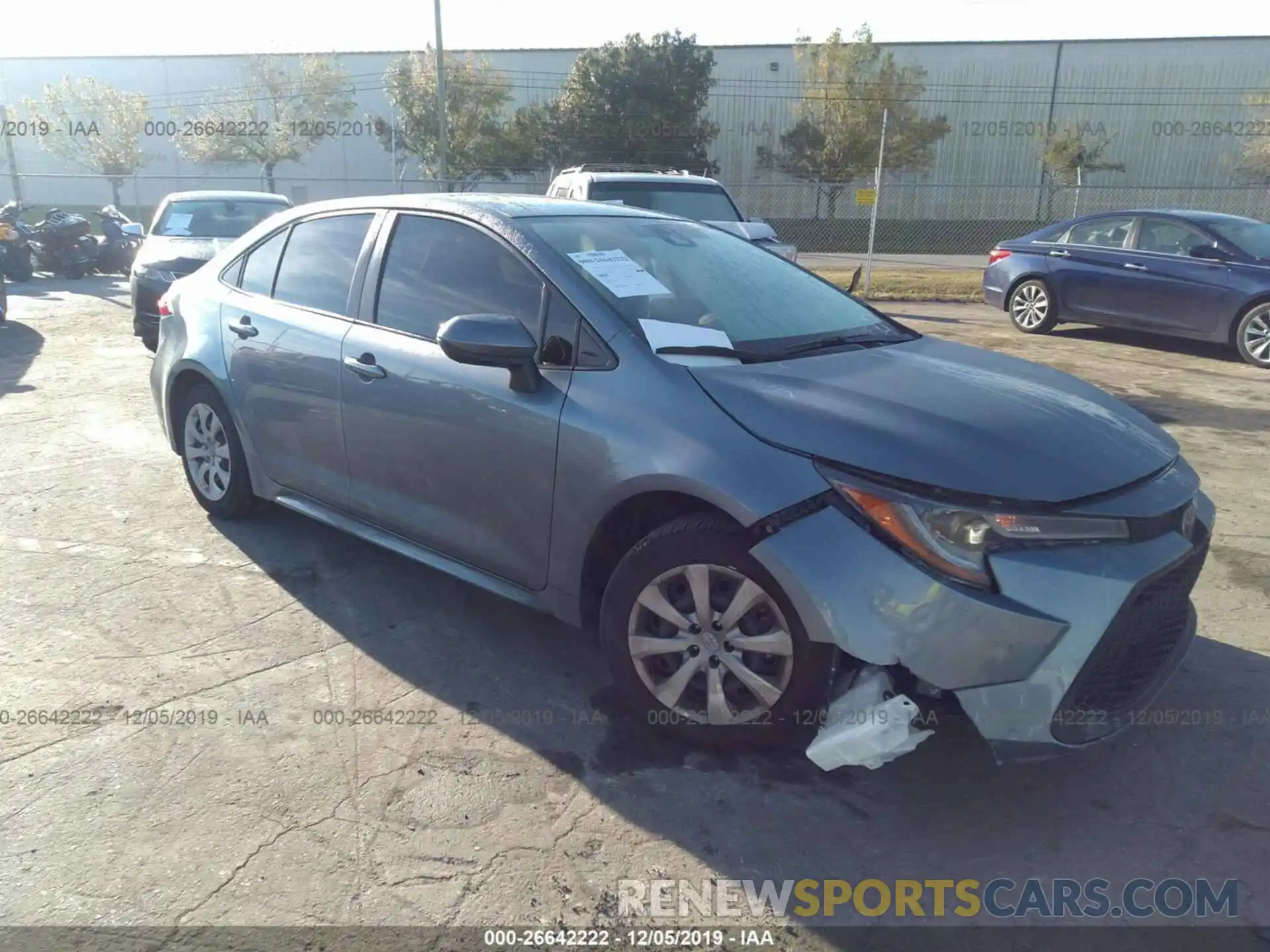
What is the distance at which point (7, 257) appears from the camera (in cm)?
1672

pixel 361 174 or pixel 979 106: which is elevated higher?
pixel 979 106

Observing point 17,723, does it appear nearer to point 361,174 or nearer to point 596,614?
point 596,614

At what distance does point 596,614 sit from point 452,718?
2.00 feet

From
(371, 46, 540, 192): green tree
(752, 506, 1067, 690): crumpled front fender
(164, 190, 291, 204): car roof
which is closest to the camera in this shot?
(752, 506, 1067, 690): crumpled front fender

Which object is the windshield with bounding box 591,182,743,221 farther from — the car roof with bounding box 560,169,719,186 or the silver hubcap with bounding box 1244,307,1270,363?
the silver hubcap with bounding box 1244,307,1270,363

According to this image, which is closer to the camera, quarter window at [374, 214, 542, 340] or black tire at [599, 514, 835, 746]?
black tire at [599, 514, 835, 746]

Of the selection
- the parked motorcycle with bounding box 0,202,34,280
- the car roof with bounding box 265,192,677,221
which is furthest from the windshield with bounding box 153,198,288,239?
the parked motorcycle with bounding box 0,202,34,280

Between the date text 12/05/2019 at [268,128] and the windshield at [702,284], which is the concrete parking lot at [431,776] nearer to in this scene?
the windshield at [702,284]

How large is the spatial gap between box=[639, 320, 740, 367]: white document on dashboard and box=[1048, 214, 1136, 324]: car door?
9.06m

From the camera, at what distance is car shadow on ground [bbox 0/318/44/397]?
855cm

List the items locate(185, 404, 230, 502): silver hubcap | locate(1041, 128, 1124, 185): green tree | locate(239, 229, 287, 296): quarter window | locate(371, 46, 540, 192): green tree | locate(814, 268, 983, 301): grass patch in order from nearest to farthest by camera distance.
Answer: locate(239, 229, 287, 296): quarter window, locate(185, 404, 230, 502): silver hubcap, locate(814, 268, 983, 301): grass patch, locate(371, 46, 540, 192): green tree, locate(1041, 128, 1124, 185): green tree

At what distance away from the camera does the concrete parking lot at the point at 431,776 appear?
2576 millimetres

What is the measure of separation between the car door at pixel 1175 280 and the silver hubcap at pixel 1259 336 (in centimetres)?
29

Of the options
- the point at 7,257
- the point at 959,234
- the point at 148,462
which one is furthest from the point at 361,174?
the point at 148,462
